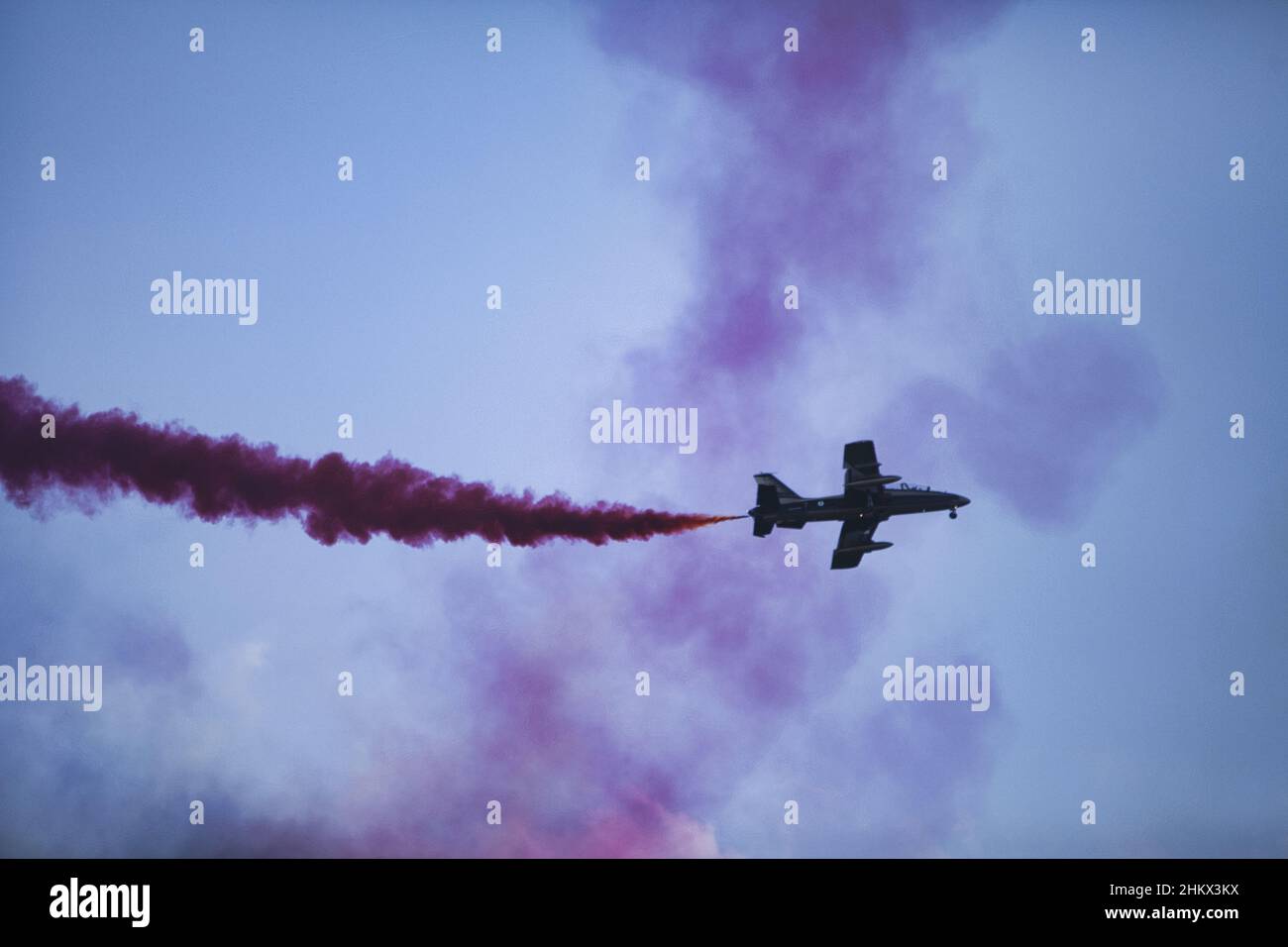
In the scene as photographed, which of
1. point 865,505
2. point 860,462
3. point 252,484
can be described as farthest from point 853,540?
point 252,484

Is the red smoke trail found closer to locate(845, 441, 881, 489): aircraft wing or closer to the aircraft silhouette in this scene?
the aircraft silhouette

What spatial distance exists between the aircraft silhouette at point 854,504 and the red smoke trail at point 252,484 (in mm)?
2504

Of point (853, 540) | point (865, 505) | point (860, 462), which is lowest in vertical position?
point (853, 540)

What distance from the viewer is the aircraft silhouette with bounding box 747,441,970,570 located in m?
22.5

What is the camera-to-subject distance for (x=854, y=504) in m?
22.8

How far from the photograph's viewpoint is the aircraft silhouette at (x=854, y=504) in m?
22.5

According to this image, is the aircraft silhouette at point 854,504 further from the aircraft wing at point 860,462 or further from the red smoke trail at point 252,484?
the red smoke trail at point 252,484

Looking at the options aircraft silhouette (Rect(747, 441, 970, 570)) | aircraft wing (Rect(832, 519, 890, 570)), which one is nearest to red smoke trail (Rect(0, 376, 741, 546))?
aircraft silhouette (Rect(747, 441, 970, 570))

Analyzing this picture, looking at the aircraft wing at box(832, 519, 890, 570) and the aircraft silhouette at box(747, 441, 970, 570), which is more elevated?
the aircraft silhouette at box(747, 441, 970, 570)

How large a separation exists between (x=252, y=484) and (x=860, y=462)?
34.3 ft

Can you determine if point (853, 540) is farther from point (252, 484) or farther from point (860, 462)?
point (252, 484)

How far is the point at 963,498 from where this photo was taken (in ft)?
75.0
